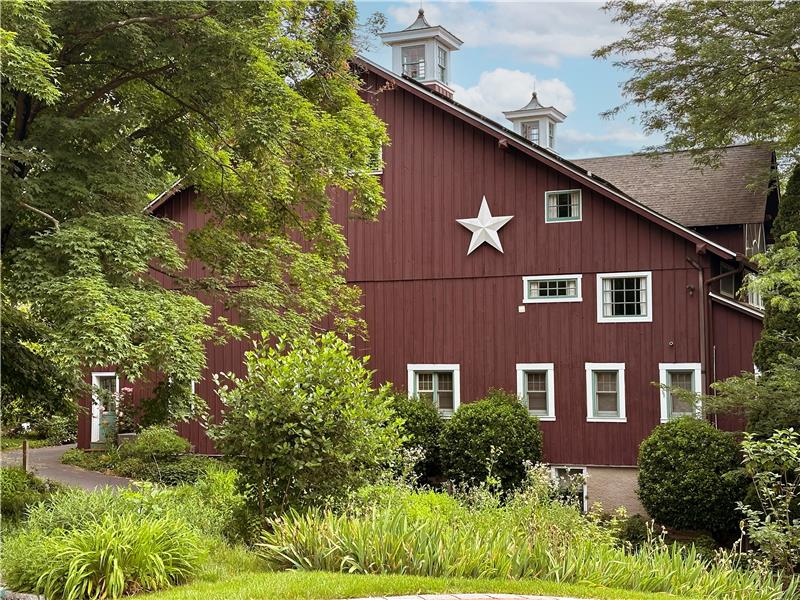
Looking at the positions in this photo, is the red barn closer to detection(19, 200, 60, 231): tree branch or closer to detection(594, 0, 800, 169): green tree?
detection(594, 0, 800, 169): green tree

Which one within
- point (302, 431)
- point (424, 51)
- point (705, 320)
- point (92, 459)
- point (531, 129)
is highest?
point (531, 129)

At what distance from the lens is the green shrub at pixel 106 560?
7.45 metres

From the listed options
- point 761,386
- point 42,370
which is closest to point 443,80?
point 761,386

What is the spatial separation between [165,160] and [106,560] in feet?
31.7

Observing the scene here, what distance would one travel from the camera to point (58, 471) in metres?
23.7

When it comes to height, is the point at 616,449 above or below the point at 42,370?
below

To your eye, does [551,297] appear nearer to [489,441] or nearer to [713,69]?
[489,441]

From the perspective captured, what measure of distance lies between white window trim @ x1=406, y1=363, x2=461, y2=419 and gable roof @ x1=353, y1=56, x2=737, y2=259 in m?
5.48

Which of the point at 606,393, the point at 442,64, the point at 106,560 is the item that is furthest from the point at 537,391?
the point at 106,560

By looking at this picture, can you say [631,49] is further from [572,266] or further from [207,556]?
[207,556]

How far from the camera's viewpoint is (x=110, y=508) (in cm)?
904

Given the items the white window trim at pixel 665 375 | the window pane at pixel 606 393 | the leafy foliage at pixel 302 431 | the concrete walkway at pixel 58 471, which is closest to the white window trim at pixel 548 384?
the window pane at pixel 606 393

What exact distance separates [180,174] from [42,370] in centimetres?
427

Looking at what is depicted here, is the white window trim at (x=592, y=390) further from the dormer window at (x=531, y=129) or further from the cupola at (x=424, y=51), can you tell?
the dormer window at (x=531, y=129)
